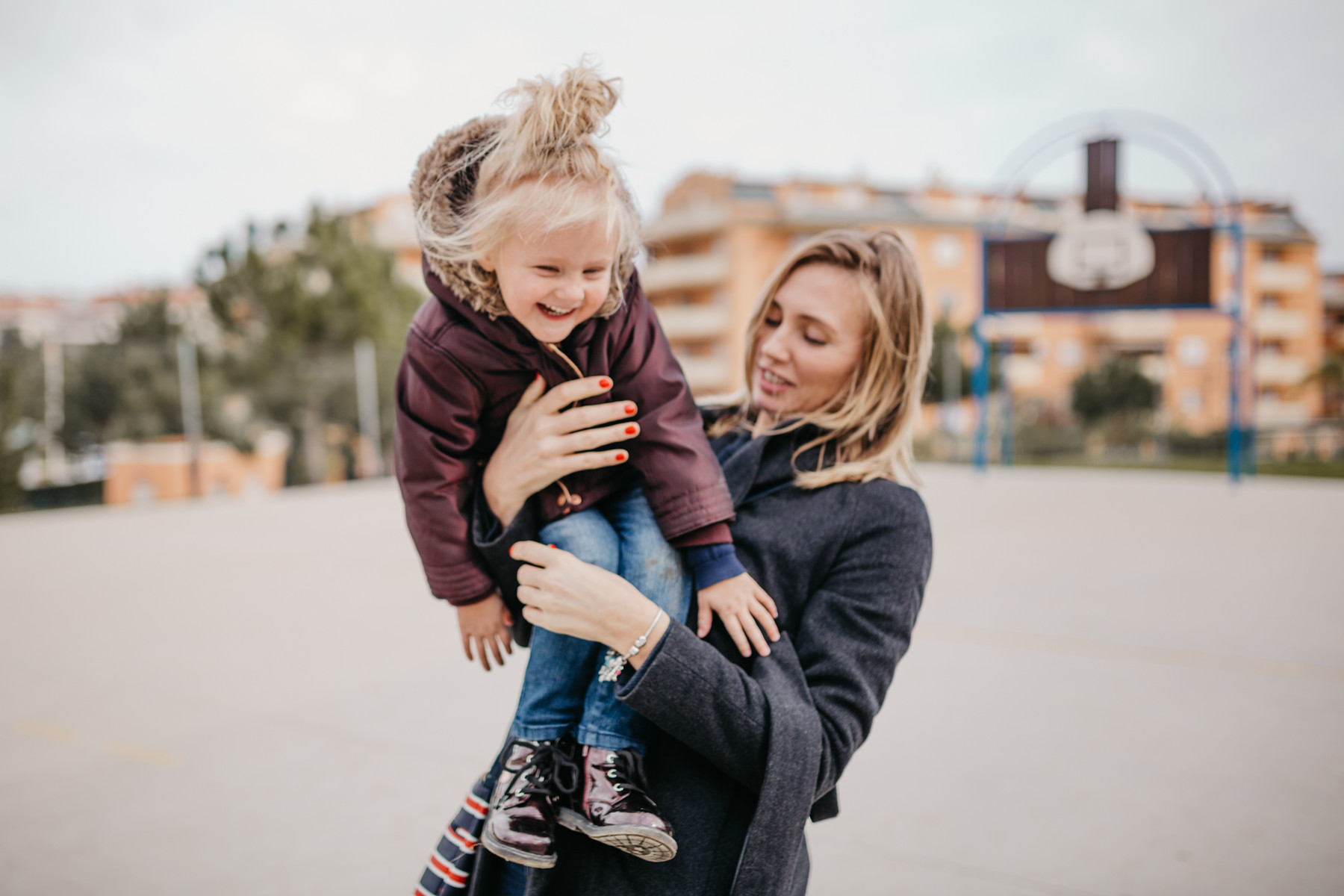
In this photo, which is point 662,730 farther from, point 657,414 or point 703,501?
point 657,414

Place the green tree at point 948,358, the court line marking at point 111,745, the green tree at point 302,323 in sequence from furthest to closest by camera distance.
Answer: the green tree at point 948,358
the green tree at point 302,323
the court line marking at point 111,745

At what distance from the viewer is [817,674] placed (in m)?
1.15

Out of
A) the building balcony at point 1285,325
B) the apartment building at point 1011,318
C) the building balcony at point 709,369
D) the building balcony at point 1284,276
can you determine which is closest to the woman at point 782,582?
the apartment building at point 1011,318

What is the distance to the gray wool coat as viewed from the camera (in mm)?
1059

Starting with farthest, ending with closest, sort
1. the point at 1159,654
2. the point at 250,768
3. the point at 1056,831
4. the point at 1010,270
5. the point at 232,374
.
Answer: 1. the point at 232,374
2. the point at 1010,270
3. the point at 1159,654
4. the point at 250,768
5. the point at 1056,831

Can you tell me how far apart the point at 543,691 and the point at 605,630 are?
0.66 ft

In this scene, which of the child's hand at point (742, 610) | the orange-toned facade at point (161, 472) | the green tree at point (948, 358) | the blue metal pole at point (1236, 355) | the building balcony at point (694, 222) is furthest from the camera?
the building balcony at point (694, 222)

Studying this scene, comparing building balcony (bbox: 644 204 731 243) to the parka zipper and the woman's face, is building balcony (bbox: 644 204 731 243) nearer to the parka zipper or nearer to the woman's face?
the woman's face

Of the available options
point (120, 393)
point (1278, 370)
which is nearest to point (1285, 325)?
point (1278, 370)

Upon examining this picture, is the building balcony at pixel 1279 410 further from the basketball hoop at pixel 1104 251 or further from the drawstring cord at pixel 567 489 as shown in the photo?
the drawstring cord at pixel 567 489

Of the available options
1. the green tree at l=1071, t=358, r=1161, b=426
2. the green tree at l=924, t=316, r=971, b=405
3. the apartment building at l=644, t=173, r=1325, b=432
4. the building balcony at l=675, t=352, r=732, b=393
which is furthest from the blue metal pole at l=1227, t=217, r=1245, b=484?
the building balcony at l=675, t=352, r=732, b=393

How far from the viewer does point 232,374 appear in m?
18.5

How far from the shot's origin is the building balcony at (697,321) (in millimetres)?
35375

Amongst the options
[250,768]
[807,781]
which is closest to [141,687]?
[250,768]
